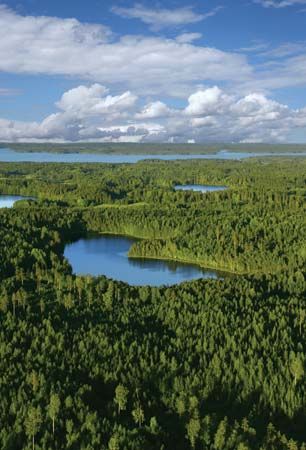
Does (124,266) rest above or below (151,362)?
below

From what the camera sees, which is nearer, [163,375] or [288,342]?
[163,375]

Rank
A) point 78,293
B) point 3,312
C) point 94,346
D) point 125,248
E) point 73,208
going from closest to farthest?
point 94,346 < point 3,312 < point 78,293 < point 125,248 < point 73,208

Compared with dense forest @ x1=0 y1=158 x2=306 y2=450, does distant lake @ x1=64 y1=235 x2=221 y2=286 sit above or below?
below

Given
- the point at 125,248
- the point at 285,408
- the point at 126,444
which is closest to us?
the point at 126,444

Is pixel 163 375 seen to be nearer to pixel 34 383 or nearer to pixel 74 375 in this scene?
pixel 74 375

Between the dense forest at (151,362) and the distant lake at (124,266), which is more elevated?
the dense forest at (151,362)

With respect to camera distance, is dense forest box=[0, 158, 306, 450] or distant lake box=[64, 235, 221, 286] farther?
distant lake box=[64, 235, 221, 286]

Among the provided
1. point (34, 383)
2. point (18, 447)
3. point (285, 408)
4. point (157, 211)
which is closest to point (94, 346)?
point (34, 383)

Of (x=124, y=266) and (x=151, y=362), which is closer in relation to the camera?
(x=151, y=362)
